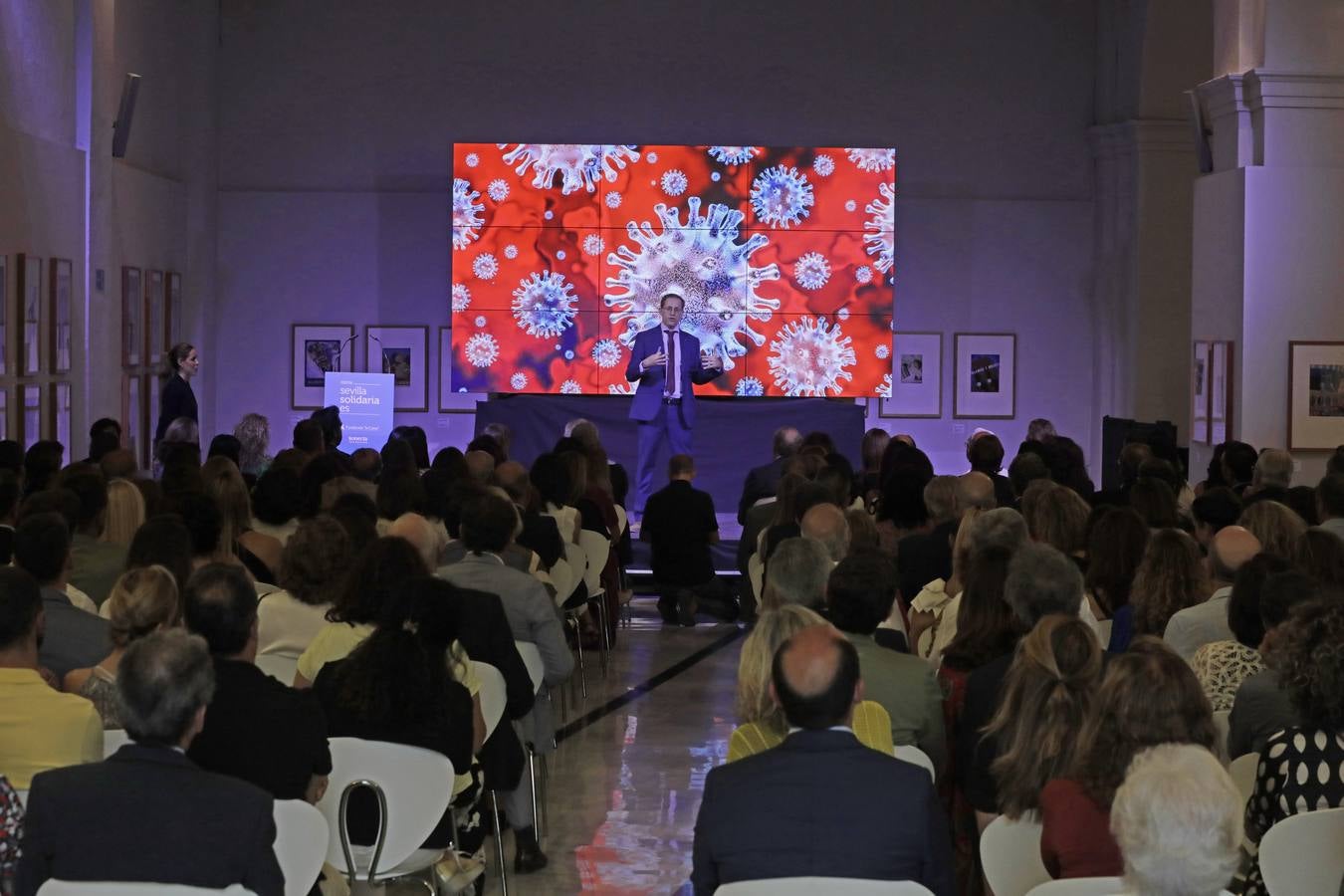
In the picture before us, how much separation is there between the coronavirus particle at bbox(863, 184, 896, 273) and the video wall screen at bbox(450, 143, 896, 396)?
1cm

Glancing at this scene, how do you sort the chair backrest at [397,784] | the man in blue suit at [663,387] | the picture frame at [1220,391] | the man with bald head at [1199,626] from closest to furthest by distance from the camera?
the chair backrest at [397,784] < the man with bald head at [1199,626] < the picture frame at [1220,391] < the man in blue suit at [663,387]

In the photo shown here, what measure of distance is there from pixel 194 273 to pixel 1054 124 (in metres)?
9.47

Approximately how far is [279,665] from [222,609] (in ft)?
5.07

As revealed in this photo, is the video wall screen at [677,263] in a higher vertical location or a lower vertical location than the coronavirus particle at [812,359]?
higher

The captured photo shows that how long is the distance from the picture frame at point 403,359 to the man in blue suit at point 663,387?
4250mm

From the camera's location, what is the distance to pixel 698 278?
1873 centimetres

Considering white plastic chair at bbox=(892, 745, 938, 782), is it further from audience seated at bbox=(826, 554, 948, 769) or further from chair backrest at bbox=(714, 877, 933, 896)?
chair backrest at bbox=(714, 877, 933, 896)

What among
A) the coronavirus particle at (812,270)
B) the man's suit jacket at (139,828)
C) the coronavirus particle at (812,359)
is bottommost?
the man's suit jacket at (139,828)

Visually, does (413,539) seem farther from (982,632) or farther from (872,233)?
(872,233)

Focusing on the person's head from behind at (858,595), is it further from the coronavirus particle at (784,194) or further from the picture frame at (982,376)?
the picture frame at (982,376)

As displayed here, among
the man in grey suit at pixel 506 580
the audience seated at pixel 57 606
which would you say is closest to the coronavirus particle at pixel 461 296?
the man in grey suit at pixel 506 580

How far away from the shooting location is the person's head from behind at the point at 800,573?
5.54 meters

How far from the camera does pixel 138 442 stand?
16.7 m

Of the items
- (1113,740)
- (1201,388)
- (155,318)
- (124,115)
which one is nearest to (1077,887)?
(1113,740)
